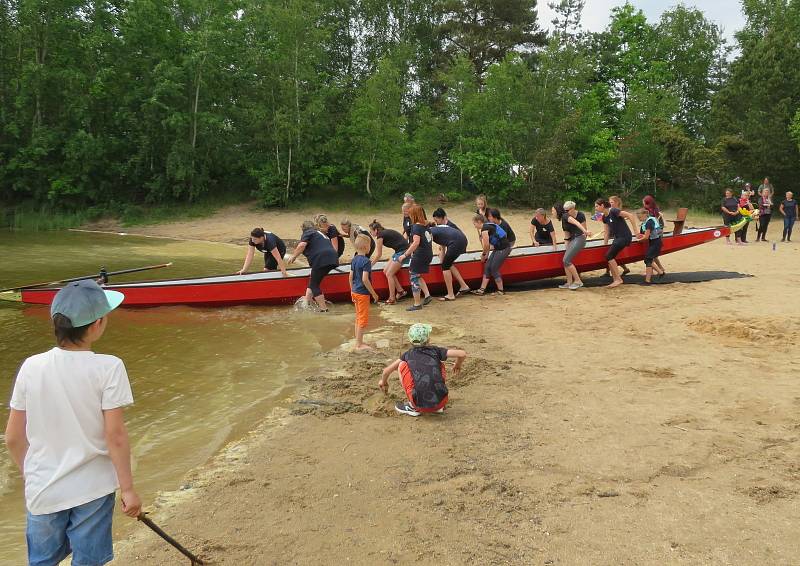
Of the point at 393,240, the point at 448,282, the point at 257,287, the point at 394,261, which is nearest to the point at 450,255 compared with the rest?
the point at 448,282

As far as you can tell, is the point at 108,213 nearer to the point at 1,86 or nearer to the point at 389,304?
the point at 1,86

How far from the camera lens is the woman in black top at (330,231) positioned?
9.91 m

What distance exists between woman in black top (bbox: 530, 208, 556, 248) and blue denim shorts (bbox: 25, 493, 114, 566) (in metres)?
10.1

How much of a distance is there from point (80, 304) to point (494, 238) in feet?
28.6

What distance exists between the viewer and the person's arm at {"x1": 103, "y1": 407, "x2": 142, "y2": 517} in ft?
7.18

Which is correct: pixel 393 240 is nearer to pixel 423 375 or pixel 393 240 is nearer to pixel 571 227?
pixel 571 227

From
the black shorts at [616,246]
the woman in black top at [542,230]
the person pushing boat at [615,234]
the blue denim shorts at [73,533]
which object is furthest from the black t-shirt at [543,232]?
the blue denim shorts at [73,533]

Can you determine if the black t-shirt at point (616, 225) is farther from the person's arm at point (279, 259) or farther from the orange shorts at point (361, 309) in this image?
the person's arm at point (279, 259)

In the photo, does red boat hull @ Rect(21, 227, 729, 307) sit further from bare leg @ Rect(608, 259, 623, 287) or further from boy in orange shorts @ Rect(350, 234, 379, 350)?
boy in orange shorts @ Rect(350, 234, 379, 350)

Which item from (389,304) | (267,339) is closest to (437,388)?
(267,339)

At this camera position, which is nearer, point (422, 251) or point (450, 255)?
point (422, 251)

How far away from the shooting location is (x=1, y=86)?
29.9 meters

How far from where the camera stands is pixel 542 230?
38.6 feet

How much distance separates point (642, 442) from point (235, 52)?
31.3 meters
